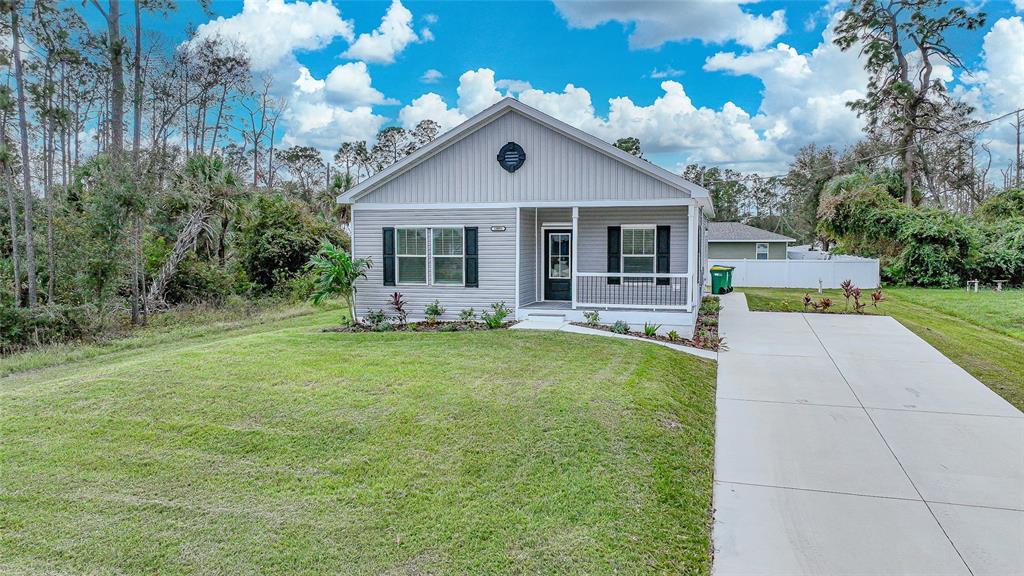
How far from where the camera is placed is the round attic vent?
39.0ft

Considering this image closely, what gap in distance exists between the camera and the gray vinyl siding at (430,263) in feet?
39.6

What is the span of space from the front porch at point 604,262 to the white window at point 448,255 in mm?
1327

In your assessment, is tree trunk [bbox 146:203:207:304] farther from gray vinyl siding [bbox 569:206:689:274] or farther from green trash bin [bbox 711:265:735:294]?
green trash bin [bbox 711:265:735:294]

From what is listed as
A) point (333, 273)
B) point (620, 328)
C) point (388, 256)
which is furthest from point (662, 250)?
point (333, 273)

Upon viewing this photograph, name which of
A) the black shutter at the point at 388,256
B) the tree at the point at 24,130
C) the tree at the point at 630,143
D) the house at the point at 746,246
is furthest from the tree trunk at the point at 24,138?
the tree at the point at 630,143

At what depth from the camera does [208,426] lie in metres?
5.70

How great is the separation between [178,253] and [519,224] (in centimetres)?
1172

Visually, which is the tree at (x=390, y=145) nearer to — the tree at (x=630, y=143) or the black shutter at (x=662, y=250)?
the tree at (x=630, y=143)

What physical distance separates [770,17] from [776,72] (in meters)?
5.82

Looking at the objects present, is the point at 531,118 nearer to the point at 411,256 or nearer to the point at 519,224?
the point at 519,224

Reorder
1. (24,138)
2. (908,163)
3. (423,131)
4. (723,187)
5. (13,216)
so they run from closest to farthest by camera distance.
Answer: (24,138), (13,216), (908,163), (423,131), (723,187)

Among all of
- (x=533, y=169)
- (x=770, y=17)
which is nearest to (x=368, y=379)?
(x=533, y=169)

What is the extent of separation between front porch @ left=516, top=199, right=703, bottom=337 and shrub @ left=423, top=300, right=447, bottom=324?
69.1 inches

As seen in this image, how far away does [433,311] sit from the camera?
39.7 ft
